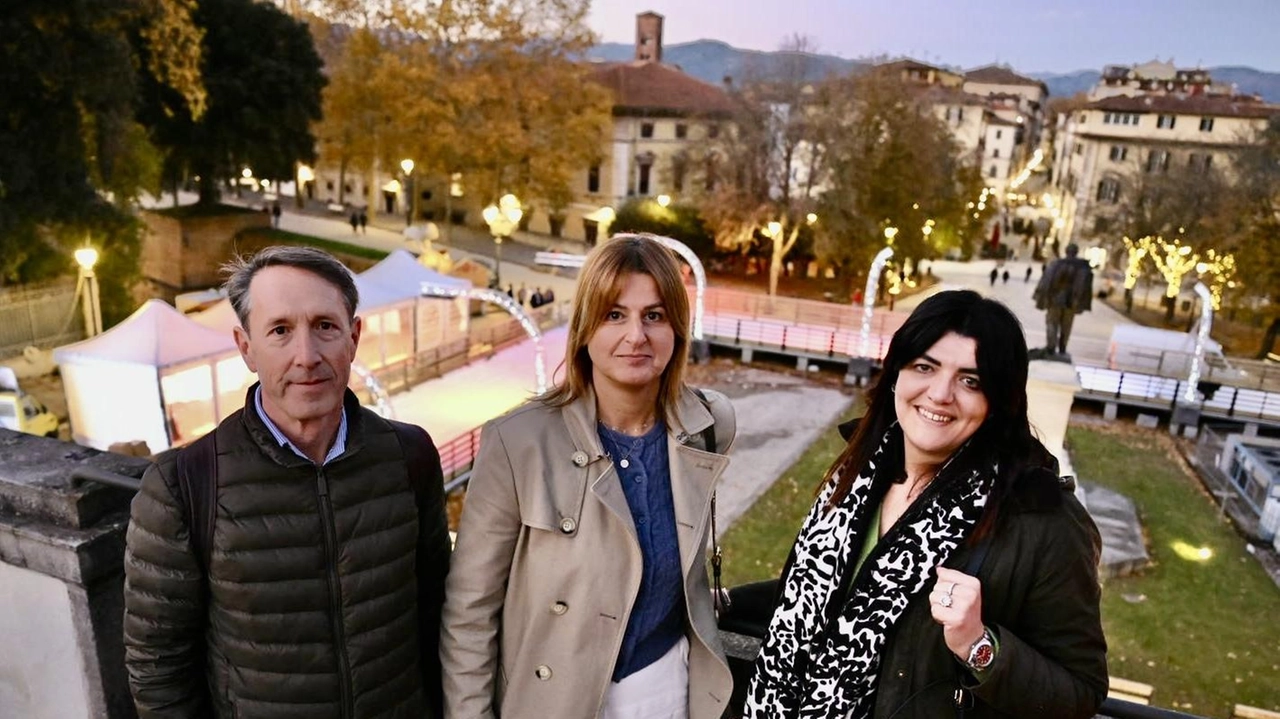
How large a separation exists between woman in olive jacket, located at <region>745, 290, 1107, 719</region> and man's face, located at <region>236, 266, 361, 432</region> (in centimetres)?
135

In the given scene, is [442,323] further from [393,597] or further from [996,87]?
[996,87]

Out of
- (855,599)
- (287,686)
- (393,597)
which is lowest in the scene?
(287,686)

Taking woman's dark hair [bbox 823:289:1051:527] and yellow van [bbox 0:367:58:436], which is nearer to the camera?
woman's dark hair [bbox 823:289:1051:527]

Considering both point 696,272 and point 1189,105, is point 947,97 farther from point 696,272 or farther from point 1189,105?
point 696,272

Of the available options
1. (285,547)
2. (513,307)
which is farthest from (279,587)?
(513,307)

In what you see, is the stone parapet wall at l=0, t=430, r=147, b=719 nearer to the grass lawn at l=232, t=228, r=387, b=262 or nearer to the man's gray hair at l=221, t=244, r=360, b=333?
the man's gray hair at l=221, t=244, r=360, b=333

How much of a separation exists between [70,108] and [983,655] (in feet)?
64.2

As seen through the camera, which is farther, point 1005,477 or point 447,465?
point 447,465

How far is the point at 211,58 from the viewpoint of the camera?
26062mm

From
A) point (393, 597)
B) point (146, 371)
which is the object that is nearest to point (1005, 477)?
point (393, 597)

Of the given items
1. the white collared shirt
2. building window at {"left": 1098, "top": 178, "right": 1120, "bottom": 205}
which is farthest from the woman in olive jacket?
building window at {"left": 1098, "top": 178, "right": 1120, "bottom": 205}

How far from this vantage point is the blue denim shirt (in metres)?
2.27

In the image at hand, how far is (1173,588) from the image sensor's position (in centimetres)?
1116

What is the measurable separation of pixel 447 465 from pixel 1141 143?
49770mm
